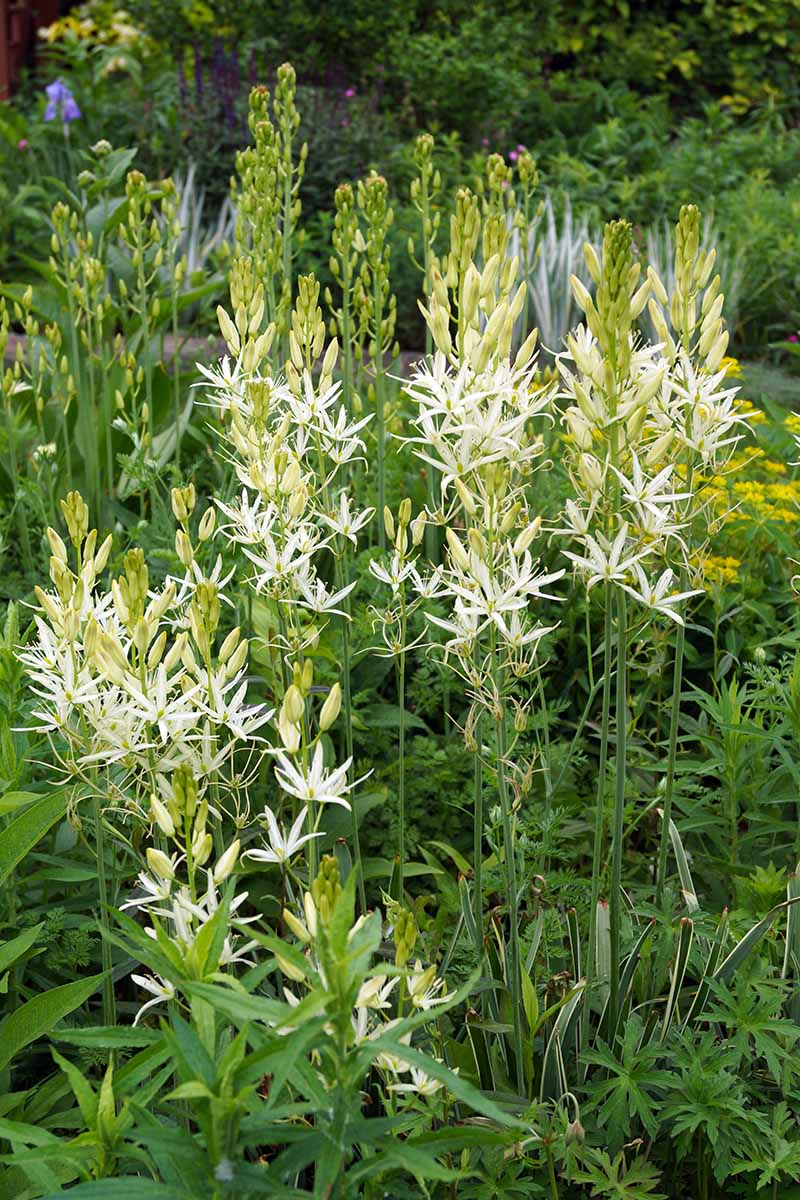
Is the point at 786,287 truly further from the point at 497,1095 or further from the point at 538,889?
the point at 497,1095

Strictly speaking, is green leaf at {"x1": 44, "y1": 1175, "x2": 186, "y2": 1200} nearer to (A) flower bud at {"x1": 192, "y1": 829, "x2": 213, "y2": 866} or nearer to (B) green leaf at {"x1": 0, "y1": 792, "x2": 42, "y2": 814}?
(A) flower bud at {"x1": 192, "y1": 829, "x2": 213, "y2": 866}

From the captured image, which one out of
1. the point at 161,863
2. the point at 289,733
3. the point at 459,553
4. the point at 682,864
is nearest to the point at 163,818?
the point at 161,863

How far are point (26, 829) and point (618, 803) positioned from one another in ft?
2.78

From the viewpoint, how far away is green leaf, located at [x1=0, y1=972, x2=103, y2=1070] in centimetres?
172

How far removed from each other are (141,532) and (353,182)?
5488 millimetres

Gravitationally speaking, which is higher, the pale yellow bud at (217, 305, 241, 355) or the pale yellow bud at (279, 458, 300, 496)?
the pale yellow bud at (217, 305, 241, 355)

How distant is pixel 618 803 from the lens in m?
1.77

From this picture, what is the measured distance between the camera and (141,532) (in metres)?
2.92

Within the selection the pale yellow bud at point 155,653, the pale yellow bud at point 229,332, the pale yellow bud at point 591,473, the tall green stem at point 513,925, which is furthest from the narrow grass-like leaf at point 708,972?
the pale yellow bud at point 229,332

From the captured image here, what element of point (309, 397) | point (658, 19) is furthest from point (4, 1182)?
point (658, 19)

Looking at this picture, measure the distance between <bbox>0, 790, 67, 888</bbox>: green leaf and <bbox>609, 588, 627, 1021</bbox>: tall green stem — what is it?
0.79 m

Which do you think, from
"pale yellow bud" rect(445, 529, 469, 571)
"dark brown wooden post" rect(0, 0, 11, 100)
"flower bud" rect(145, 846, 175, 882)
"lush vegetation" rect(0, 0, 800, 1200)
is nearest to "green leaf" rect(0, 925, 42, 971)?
"lush vegetation" rect(0, 0, 800, 1200)

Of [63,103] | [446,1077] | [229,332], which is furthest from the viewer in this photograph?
[63,103]

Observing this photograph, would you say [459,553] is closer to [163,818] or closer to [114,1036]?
[163,818]
